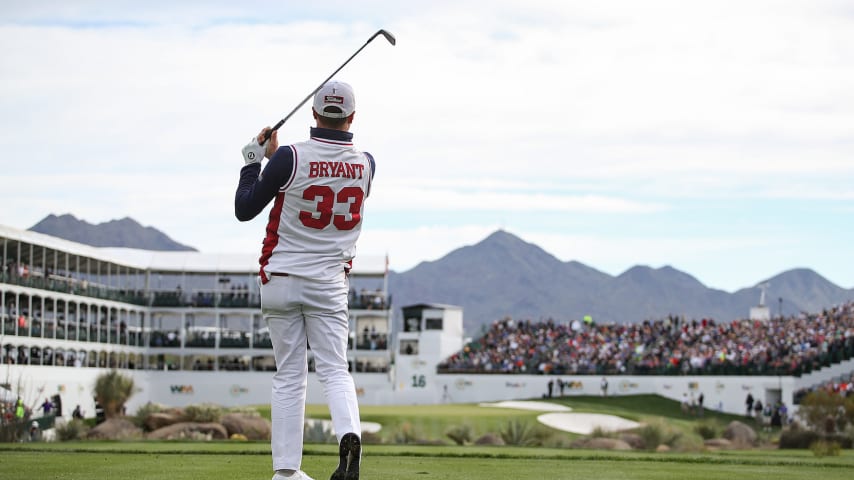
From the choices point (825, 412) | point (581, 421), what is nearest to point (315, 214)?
point (825, 412)

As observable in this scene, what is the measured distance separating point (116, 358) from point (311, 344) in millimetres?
72093

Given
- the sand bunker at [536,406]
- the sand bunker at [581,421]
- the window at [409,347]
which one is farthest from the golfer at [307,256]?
the window at [409,347]

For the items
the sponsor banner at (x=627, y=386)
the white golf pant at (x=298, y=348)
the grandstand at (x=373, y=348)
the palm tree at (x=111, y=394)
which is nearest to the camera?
the white golf pant at (x=298, y=348)

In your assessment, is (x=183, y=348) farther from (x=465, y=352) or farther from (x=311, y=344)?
(x=311, y=344)

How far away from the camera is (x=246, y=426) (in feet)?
109

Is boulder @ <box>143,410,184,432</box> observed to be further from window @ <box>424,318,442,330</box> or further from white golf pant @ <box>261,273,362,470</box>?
window @ <box>424,318,442,330</box>

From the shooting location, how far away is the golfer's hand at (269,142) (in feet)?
28.0

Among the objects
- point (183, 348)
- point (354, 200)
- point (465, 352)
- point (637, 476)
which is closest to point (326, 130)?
point (354, 200)

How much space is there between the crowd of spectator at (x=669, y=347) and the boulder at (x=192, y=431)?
38633 mm

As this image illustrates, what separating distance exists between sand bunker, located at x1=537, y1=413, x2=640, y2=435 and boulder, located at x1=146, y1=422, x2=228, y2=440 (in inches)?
939

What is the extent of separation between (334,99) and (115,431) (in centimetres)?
2662

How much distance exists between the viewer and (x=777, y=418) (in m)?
55.8

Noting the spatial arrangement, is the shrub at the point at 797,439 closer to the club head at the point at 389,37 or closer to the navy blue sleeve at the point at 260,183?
the club head at the point at 389,37

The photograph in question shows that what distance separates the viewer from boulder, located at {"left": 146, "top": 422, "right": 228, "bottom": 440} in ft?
104
